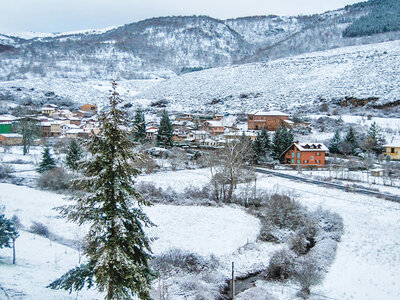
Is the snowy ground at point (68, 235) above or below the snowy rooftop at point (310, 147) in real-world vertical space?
below

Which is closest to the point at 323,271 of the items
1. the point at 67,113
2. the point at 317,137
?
the point at 317,137

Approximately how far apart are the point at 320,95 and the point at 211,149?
1594 inches

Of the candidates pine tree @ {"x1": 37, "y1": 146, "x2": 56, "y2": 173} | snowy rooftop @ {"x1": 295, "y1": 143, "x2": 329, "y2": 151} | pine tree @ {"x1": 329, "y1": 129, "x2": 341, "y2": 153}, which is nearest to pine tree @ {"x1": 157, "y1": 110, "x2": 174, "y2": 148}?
pine tree @ {"x1": 37, "y1": 146, "x2": 56, "y2": 173}

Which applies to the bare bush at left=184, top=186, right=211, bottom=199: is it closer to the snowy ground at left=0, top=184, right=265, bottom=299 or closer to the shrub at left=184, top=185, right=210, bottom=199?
the shrub at left=184, top=185, right=210, bottom=199

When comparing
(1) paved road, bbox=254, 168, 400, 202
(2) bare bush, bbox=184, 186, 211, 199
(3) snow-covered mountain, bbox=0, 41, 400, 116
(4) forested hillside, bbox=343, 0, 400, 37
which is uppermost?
(4) forested hillside, bbox=343, 0, 400, 37

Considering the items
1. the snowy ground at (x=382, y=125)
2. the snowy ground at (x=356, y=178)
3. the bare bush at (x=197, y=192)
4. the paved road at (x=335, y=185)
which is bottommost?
the bare bush at (x=197, y=192)

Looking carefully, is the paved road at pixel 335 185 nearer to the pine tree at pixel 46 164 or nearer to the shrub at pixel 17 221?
the pine tree at pixel 46 164

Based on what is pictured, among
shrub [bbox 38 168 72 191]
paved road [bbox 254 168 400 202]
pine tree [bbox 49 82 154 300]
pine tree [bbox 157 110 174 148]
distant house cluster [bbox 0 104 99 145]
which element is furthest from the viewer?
distant house cluster [bbox 0 104 99 145]

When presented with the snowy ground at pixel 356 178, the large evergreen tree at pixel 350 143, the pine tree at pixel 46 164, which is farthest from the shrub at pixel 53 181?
the large evergreen tree at pixel 350 143

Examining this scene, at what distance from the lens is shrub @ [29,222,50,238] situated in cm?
2140

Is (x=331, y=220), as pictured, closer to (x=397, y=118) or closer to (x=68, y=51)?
(x=397, y=118)

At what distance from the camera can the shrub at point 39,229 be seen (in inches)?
843

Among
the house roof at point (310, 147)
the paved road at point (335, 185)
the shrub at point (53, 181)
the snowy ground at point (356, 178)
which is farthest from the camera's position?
the house roof at point (310, 147)

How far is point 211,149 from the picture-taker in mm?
48781
